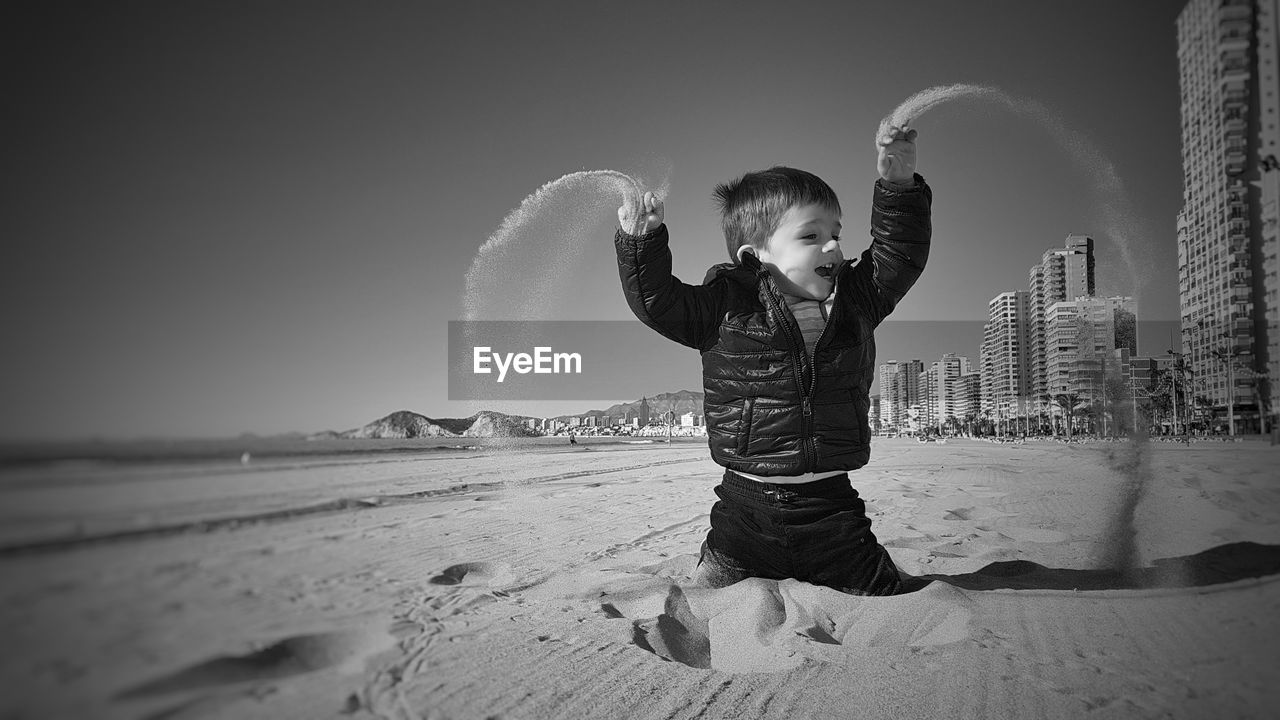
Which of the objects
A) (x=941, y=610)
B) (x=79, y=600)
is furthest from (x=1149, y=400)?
(x=79, y=600)

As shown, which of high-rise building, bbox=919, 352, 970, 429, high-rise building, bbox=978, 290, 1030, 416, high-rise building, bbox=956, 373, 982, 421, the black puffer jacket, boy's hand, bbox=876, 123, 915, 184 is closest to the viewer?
boy's hand, bbox=876, 123, 915, 184

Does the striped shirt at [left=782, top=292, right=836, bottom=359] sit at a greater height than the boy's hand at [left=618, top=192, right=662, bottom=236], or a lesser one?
lesser

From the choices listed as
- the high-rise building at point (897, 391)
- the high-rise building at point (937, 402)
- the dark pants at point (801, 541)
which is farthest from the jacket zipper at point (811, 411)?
the high-rise building at point (897, 391)

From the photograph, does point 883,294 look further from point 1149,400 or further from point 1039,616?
point 1149,400

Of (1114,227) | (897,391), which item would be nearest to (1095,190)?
(1114,227)

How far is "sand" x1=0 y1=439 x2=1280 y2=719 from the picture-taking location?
4.14 feet

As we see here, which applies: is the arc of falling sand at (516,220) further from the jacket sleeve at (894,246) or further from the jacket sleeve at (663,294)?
the jacket sleeve at (894,246)

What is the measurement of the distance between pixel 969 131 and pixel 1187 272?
1428 mm

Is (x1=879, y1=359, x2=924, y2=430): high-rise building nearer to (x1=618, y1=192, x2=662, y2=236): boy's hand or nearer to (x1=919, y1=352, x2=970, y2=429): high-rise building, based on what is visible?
(x1=919, y1=352, x2=970, y2=429): high-rise building

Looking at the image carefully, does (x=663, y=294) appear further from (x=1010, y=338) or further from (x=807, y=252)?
(x=1010, y=338)

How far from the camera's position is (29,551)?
126 cm

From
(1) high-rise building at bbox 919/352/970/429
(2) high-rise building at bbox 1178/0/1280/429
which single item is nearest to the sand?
(2) high-rise building at bbox 1178/0/1280/429

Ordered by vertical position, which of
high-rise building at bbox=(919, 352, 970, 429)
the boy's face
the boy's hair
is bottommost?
high-rise building at bbox=(919, 352, 970, 429)

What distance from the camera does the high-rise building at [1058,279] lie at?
311cm
